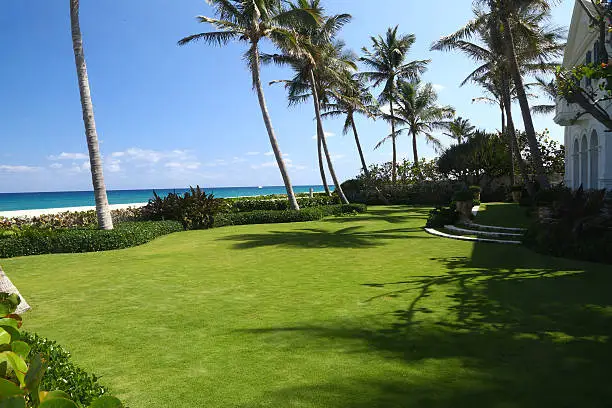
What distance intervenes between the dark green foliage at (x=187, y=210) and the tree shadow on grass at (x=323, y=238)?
176 inches

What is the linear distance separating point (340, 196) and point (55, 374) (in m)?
27.0

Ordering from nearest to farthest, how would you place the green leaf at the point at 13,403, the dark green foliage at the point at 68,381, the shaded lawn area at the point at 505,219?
1. the green leaf at the point at 13,403
2. the dark green foliage at the point at 68,381
3. the shaded lawn area at the point at 505,219

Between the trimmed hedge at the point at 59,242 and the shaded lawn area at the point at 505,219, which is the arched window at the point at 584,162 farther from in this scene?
the trimmed hedge at the point at 59,242

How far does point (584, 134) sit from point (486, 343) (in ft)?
68.6

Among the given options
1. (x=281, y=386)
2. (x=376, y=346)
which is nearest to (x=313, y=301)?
(x=376, y=346)

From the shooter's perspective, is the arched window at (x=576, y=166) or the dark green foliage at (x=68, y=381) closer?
the dark green foliage at (x=68, y=381)

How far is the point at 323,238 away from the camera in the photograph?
49.2 feet

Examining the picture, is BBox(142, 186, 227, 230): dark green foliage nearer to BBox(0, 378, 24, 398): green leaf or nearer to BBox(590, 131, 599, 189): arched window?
BBox(590, 131, 599, 189): arched window

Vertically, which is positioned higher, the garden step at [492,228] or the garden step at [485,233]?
the garden step at [492,228]

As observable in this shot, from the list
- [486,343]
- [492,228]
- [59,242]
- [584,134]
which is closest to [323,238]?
[492,228]

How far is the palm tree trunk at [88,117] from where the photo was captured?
48.2 ft

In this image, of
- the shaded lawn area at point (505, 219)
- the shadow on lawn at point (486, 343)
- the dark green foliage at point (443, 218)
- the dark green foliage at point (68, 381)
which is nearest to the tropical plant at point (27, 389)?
the dark green foliage at point (68, 381)

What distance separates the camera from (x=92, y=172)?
1510 cm

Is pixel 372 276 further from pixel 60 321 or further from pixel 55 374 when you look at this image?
pixel 55 374
